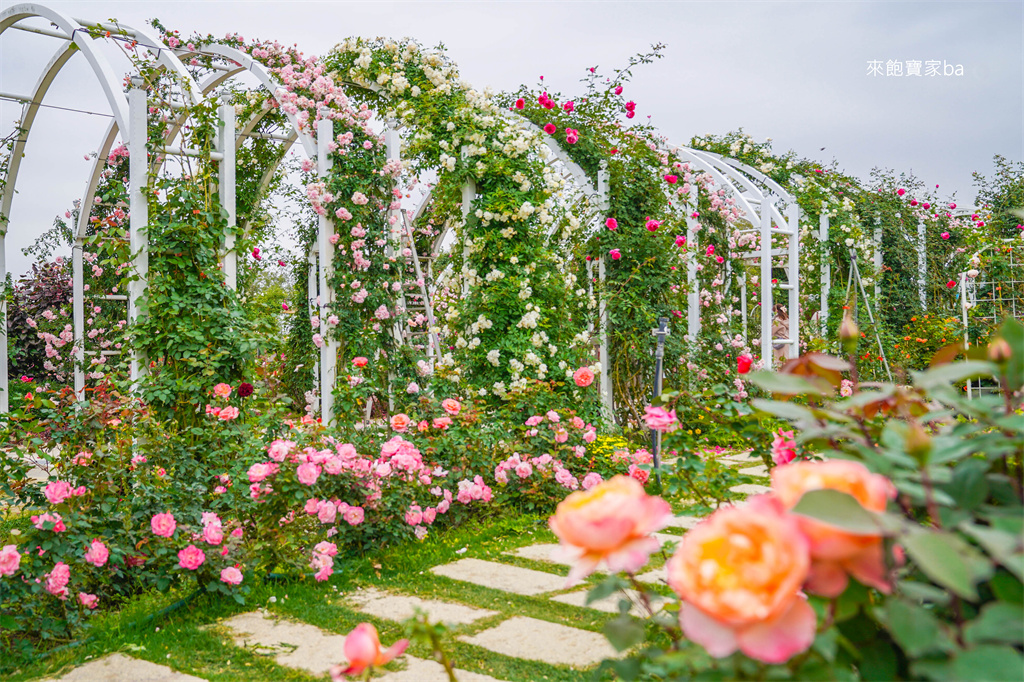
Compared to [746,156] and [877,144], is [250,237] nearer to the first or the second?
[746,156]

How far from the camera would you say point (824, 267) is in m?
8.54

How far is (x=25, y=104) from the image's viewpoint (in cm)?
541

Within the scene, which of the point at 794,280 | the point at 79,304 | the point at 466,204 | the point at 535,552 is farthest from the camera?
the point at 794,280

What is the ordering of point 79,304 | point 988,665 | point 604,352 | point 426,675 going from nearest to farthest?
point 988,665
point 426,675
point 604,352
point 79,304

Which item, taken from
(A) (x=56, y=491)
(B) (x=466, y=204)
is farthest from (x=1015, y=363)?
(B) (x=466, y=204)

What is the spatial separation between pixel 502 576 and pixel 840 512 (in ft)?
8.56

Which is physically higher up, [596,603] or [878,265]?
[878,265]

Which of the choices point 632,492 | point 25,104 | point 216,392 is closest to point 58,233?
point 25,104

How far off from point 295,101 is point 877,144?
7.01m

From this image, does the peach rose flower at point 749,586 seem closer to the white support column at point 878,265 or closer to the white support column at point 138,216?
the white support column at point 138,216

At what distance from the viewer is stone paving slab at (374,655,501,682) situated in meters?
2.05

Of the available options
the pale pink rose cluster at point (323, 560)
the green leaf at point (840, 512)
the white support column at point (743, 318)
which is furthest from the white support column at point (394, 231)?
the green leaf at point (840, 512)

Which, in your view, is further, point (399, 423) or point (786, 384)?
point (399, 423)

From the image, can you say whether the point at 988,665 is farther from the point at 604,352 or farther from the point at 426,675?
the point at 604,352
